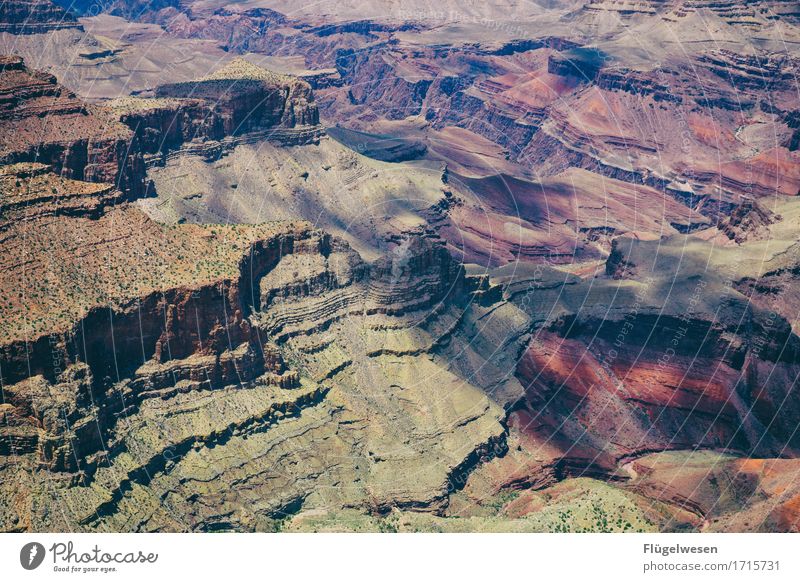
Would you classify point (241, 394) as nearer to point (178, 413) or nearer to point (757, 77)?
point (178, 413)

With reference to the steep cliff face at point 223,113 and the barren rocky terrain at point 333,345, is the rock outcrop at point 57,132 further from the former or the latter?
the steep cliff face at point 223,113

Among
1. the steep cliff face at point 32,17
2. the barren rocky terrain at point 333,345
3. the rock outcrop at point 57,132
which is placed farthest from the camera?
the steep cliff face at point 32,17

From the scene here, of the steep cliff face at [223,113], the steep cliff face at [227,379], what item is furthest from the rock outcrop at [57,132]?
the steep cliff face at [227,379]

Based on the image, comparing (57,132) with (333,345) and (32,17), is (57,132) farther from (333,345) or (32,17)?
(32,17)

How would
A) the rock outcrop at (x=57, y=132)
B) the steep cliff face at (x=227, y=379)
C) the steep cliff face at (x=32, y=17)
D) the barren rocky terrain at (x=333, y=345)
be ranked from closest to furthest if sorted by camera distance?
the steep cliff face at (x=227, y=379) → the barren rocky terrain at (x=333, y=345) → the rock outcrop at (x=57, y=132) → the steep cliff face at (x=32, y=17)

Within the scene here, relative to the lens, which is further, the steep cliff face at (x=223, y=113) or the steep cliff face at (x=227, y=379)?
the steep cliff face at (x=223, y=113)

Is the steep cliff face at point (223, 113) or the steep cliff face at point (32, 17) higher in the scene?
the steep cliff face at point (223, 113)

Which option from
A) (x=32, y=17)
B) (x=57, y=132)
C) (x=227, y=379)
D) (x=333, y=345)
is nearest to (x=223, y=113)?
(x=57, y=132)

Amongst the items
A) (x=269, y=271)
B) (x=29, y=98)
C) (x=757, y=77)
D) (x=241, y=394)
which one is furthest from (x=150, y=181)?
(x=757, y=77)

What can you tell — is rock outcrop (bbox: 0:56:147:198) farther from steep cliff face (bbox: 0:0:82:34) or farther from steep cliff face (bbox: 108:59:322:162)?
steep cliff face (bbox: 0:0:82:34)
